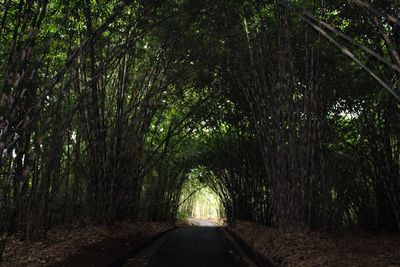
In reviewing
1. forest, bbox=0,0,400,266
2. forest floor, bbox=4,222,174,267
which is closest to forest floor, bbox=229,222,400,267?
forest, bbox=0,0,400,266

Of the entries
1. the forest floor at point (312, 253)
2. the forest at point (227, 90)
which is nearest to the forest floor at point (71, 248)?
the forest at point (227, 90)

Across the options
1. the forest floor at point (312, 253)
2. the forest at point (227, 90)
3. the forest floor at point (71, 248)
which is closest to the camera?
the forest floor at point (312, 253)

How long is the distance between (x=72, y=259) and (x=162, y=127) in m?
11.6

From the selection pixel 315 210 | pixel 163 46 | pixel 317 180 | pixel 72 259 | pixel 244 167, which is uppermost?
pixel 163 46

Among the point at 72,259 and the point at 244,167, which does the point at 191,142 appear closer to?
the point at 244,167

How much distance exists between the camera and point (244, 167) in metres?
14.2

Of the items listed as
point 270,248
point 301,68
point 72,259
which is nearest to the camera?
point 72,259

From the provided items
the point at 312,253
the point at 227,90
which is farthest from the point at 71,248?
the point at 227,90

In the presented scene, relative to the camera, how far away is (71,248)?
5.73 m

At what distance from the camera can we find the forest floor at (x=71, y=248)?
15.6 ft

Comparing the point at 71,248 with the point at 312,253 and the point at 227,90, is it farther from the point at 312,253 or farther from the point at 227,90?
the point at 227,90

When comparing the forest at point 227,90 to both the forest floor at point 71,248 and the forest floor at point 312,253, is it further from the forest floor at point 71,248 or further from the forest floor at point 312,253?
the forest floor at point 312,253

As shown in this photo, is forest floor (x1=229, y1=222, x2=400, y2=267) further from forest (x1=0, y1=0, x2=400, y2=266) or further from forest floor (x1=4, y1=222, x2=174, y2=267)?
forest floor (x1=4, y1=222, x2=174, y2=267)

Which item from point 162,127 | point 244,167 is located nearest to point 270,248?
point 244,167
